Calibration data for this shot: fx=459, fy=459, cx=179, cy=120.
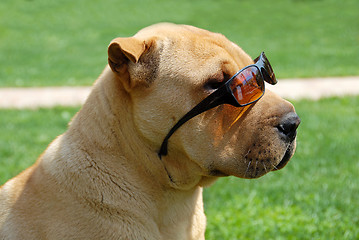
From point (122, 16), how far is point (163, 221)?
18.1 meters

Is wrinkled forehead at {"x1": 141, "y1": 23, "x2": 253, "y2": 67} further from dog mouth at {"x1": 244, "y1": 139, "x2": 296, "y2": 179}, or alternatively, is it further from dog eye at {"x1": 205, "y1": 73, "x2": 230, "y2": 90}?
dog mouth at {"x1": 244, "y1": 139, "x2": 296, "y2": 179}

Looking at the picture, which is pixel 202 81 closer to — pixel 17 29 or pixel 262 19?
pixel 17 29

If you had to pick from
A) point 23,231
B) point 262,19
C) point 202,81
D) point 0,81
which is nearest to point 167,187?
point 202,81

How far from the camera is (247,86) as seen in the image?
253 cm

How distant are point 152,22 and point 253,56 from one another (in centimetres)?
699

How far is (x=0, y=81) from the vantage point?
10.8 meters

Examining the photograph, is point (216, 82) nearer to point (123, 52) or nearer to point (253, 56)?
point (123, 52)

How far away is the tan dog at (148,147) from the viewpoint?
8.23ft

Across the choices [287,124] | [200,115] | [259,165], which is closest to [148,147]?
[200,115]

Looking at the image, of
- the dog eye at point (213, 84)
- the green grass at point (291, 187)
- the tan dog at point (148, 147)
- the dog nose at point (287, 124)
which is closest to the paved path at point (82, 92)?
the green grass at point (291, 187)

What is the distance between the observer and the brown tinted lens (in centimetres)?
250

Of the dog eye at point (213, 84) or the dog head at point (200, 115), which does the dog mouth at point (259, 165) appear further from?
the dog eye at point (213, 84)

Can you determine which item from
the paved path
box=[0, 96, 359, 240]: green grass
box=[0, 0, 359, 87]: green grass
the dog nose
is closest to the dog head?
the dog nose

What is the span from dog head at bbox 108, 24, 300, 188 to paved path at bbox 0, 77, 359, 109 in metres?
6.07
